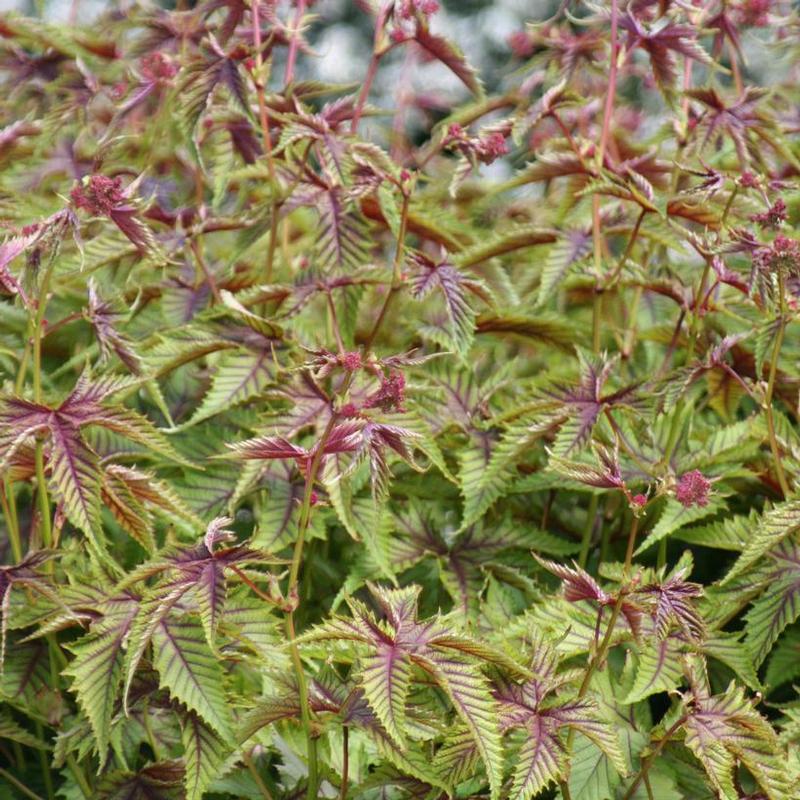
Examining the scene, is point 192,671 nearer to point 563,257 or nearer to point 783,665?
point 783,665

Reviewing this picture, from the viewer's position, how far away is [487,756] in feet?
4.25

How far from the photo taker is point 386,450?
64.3 inches

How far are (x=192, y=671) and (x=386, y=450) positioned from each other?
0.39 meters

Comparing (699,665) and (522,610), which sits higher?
(699,665)

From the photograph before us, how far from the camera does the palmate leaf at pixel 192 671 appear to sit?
4.61 feet

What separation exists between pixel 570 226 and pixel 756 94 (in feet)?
1.18

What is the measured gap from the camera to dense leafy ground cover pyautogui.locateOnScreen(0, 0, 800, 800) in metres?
1.40

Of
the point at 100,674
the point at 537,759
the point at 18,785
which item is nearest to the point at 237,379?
the point at 100,674

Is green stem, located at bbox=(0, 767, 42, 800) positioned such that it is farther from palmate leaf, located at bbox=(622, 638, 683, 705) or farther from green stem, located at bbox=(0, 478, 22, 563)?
palmate leaf, located at bbox=(622, 638, 683, 705)

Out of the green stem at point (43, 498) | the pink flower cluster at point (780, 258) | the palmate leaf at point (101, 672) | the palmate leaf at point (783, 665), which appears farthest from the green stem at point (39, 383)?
the palmate leaf at point (783, 665)

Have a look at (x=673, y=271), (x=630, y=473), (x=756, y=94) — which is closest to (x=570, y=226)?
(x=673, y=271)

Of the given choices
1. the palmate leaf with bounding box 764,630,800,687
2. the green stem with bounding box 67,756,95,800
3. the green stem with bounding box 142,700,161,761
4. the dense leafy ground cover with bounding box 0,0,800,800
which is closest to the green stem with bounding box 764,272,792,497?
the dense leafy ground cover with bounding box 0,0,800,800

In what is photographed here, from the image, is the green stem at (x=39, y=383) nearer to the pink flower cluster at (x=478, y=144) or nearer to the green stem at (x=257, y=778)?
the green stem at (x=257, y=778)

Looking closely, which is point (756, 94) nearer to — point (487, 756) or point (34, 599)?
point (487, 756)
